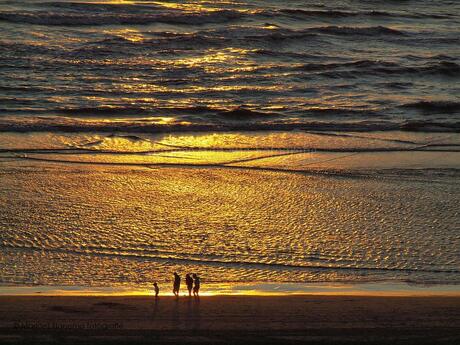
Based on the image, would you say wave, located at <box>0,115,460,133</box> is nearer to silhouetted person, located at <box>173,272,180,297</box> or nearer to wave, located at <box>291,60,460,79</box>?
wave, located at <box>291,60,460,79</box>

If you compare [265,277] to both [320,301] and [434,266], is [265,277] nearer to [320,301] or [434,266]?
[320,301]

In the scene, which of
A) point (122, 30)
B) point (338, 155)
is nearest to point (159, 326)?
point (338, 155)

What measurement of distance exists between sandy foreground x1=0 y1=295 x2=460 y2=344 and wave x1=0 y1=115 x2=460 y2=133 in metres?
9.02

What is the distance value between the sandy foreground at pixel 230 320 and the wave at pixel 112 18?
793 inches

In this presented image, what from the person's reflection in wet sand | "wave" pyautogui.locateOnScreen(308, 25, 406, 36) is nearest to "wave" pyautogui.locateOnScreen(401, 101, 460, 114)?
"wave" pyautogui.locateOnScreen(308, 25, 406, 36)

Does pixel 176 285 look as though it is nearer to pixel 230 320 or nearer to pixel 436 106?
pixel 230 320

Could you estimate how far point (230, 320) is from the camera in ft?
29.9

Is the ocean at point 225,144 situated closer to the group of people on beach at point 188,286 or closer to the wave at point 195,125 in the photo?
the wave at point 195,125

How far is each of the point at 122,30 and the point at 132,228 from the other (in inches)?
671

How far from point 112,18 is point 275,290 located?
20733 mm

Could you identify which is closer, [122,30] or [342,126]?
[342,126]

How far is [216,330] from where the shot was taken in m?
Result: 8.81

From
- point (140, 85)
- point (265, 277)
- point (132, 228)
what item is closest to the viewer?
point (265, 277)

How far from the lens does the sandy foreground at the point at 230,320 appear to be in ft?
28.2
